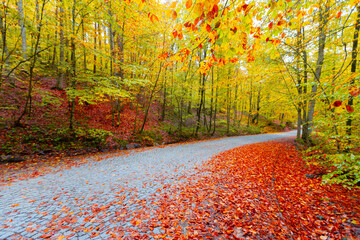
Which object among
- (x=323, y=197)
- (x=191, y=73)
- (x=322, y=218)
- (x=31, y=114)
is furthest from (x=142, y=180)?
(x=191, y=73)

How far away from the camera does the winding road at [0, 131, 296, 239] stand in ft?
7.41

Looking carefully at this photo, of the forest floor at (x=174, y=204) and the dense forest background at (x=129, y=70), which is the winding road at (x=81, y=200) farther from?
the dense forest background at (x=129, y=70)

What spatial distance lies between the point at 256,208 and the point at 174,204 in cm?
177

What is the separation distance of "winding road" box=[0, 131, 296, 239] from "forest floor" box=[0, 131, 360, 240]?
0.02 m

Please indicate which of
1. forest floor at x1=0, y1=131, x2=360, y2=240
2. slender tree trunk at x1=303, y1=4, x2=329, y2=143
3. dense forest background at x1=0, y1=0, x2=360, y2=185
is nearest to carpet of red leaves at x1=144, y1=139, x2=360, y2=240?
forest floor at x1=0, y1=131, x2=360, y2=240

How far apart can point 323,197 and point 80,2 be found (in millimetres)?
11649

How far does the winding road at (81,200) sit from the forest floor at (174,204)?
0.02m

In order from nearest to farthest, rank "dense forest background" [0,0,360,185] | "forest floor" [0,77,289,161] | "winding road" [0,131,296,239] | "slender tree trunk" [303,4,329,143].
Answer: "winding road" [0,131,296,239] < "dense forest background" [0,0,360,185] < "slender tree trunk" [303,4,329,143] < "forest floor" [0,77,289,161]

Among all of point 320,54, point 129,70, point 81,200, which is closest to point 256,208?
point 81,200

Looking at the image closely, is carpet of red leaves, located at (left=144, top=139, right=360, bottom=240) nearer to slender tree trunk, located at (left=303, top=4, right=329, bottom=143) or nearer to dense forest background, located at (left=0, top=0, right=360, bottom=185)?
dense forest background, located at (left=0, top=0, right=360, bottom=185)

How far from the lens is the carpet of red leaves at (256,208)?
2.32m

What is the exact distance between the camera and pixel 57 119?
7.92m

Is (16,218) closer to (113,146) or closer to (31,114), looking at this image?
(113,146)

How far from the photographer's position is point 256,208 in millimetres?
2896
